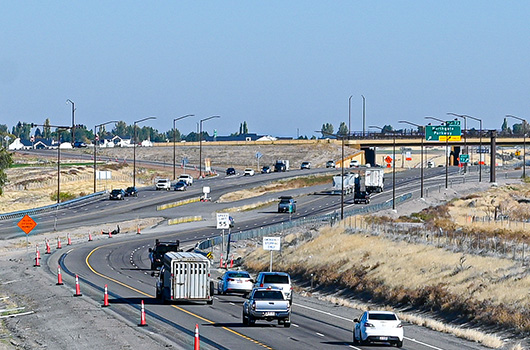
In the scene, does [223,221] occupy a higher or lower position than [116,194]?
higher

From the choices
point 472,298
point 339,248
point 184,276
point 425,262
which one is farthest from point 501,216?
point 184,276

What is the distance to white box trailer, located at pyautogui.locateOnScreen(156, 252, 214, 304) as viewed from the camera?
40.4 m

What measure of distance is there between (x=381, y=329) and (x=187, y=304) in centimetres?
1448

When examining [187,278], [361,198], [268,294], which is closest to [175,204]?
[361,198]

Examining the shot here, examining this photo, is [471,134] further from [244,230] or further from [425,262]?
[425,262]

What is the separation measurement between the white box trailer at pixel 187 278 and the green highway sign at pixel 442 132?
78.3m

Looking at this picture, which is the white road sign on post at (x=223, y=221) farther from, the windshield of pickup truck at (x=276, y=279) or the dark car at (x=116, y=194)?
the dark car at (x=116, y=194)

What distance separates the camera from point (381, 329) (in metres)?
30.8

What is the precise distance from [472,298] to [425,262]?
10.6 m

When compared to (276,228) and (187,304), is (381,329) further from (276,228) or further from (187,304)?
(276,228)

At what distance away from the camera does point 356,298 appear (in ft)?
167

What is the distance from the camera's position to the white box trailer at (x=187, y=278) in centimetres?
4044

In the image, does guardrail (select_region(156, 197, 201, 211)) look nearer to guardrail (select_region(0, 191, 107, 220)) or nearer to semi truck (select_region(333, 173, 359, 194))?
guardrail (select_region(0, 191, 107, 220))

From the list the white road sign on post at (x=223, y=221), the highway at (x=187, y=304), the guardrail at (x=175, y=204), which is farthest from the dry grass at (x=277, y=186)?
the white road sign on post at (x=223, y=221)
